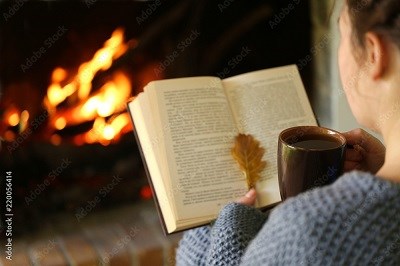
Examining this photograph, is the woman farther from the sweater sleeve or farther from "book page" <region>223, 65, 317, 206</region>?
"book page" <region>223, 65, 317, 206</region>

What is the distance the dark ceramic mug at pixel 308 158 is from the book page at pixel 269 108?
0.31 ft

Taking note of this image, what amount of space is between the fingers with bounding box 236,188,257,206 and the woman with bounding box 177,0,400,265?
10cm

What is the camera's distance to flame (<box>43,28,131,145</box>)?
1555 mm

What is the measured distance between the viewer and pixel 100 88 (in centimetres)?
158

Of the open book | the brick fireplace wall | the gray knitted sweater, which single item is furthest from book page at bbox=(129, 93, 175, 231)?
the brick fireplace wall

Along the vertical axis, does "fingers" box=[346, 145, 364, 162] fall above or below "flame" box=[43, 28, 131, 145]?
above

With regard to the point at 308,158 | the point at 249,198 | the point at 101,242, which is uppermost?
the point at 308,158

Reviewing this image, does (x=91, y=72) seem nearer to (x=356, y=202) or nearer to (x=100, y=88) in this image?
(x=100, y=88)

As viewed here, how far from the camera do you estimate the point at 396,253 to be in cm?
60

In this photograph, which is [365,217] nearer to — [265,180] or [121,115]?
[265,180]

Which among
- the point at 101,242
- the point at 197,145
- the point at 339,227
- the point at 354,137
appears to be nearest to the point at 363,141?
the point at 354,137

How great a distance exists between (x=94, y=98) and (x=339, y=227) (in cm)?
111

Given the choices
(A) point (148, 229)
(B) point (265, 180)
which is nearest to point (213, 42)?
(A) point (148, 229)

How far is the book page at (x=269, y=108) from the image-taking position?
94 cm
